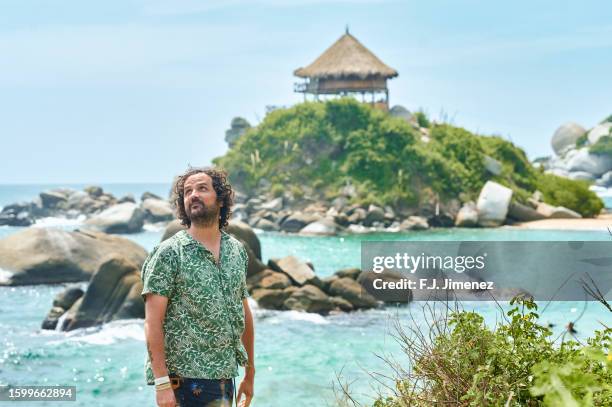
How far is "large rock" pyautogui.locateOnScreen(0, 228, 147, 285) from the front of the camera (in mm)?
15727

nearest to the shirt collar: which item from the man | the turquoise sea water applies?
the man

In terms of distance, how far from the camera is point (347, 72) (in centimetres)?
3541

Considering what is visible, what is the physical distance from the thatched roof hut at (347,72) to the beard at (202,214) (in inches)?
1289

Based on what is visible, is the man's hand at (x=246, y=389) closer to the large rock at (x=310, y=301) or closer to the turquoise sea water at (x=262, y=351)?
the turquoise sea water at (x=262, y=351)

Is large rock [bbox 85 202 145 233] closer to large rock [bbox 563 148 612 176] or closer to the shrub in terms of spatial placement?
the shrub

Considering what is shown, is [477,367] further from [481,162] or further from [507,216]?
[481,162]

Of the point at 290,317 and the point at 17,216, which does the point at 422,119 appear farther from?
the point at 290,317

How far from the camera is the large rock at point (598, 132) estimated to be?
52750 mm

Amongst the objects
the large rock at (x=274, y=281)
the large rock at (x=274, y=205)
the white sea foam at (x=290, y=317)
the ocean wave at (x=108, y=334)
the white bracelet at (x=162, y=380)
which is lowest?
the white sea foam at (x=290, y=317)

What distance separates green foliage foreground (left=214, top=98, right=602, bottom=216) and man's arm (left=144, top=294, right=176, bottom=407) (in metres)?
26.3

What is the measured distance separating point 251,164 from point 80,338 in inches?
880

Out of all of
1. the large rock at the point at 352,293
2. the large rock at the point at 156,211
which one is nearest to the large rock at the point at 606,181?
the large rock at the point at 156,211

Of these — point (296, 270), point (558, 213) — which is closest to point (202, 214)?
point (296, 270)

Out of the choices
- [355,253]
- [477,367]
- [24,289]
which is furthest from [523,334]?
[355,253]
